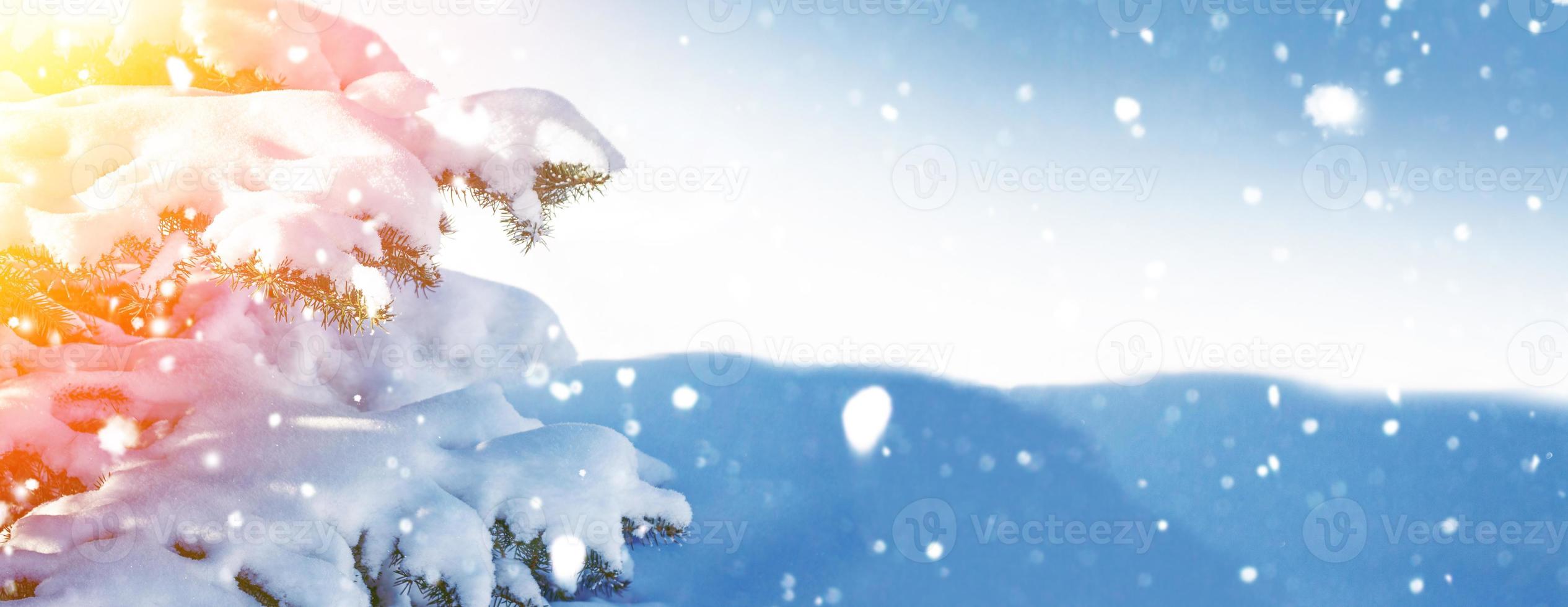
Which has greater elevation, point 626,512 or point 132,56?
point 132,56

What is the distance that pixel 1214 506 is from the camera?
32.8ft

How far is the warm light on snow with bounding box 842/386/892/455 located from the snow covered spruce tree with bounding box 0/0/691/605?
25.2 feet

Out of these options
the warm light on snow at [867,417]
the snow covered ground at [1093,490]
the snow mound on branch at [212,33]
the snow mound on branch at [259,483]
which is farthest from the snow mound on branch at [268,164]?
the warm light on snow at [867,417]

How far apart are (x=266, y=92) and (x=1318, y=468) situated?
45.0 ft

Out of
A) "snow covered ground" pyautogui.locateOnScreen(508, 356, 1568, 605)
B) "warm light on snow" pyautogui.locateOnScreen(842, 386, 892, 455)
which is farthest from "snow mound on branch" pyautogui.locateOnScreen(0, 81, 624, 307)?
"warm light on snow" pyautogui.locateOnScreen(842, 386, 892, 455)

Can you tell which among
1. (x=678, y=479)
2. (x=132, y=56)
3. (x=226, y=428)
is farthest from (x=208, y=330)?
(x=678, y=479)

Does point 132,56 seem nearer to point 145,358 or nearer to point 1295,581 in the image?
point 145,358

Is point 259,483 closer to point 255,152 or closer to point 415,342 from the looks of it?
point 255,152

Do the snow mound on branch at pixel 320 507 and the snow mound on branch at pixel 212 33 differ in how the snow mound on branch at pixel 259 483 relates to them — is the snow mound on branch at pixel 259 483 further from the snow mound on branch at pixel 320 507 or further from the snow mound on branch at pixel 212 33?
the snow mound on branch at pixel 212 33

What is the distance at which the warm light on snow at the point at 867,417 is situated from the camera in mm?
10680

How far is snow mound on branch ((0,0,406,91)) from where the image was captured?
10.1 feet

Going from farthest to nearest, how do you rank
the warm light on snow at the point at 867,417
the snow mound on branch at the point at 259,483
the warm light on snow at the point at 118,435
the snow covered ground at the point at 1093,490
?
the warm light on snow at the point at 867,417 → the snow covered ground at the point at 1093,490 → the warm light on snow at the point at 118,435 → the snow mound on branch at the point at 259,483

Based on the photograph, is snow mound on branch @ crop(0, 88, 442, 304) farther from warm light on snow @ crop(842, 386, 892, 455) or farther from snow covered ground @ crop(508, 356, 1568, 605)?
warm light on snow @ crop(842, 386, 892, 455)

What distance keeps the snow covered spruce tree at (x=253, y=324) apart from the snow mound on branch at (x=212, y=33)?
0.01 meters
